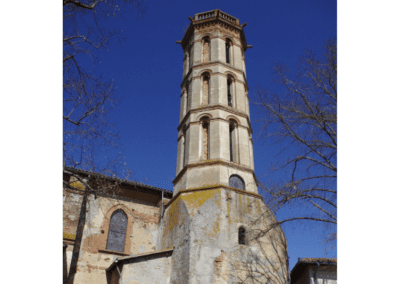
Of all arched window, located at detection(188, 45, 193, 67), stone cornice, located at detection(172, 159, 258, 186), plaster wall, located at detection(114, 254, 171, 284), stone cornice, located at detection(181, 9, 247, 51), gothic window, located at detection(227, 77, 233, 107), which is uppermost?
stone cornice, located at detection(181, 9, 247, 51)

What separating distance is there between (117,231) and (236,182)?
589 centimetres

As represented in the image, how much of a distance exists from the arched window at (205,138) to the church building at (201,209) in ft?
0.17

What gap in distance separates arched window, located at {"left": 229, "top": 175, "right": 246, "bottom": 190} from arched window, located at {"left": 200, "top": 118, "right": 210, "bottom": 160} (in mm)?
1639

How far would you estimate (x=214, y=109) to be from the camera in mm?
16438

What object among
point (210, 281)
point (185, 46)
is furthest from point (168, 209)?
point (185, 46)

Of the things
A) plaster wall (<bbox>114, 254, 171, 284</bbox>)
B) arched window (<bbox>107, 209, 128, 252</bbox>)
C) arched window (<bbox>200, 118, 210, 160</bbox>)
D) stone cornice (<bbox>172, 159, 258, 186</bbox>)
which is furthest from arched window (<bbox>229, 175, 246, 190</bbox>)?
arched window (<bbox>107, 209, 128, 252</bbox>)

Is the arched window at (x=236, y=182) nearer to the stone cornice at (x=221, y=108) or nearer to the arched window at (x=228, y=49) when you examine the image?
the stone cornice at (x=221, y=108)

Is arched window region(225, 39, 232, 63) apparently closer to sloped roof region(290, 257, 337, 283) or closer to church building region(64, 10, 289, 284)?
church building region(64, 10, 289, 284)

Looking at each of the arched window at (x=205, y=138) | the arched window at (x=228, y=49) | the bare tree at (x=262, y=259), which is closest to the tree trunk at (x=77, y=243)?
the arched window at (x=205, y=138)

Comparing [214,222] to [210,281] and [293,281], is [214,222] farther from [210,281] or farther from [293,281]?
[293,281]

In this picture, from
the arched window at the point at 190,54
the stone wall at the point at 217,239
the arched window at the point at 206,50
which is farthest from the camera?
the arched window at the point at 190,54

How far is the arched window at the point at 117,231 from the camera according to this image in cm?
1516

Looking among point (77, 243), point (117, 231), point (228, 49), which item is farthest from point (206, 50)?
point (77, 243)

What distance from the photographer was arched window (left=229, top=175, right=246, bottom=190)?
14.3m
